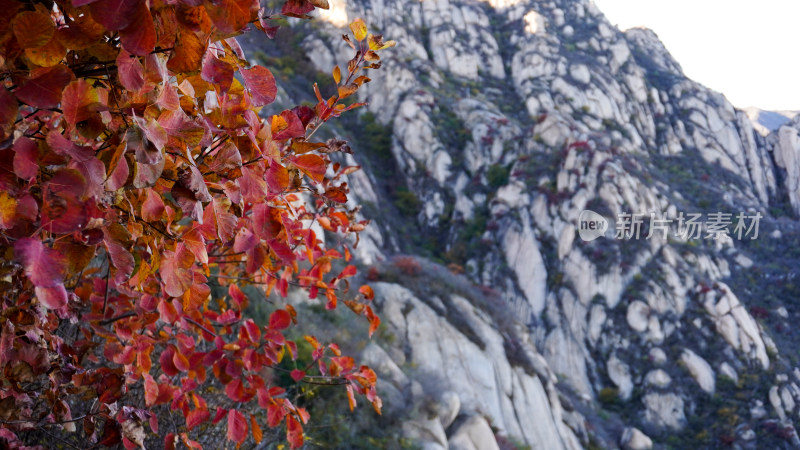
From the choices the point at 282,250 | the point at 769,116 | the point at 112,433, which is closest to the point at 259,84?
the point at 282,250

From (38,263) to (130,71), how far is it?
0.27m

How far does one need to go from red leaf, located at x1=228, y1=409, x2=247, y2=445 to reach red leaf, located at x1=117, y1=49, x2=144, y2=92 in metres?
1.12

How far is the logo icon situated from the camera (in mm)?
19141

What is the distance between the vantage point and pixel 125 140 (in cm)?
62

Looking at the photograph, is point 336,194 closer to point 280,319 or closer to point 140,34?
point 280,319

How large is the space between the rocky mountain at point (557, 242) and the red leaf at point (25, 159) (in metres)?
4.56

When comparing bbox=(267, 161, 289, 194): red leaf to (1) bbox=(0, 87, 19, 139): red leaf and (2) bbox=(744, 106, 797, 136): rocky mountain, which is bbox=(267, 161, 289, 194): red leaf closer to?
(1) bbox=(0, 87, 19, 139): red leaf

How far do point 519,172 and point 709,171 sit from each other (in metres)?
12.5

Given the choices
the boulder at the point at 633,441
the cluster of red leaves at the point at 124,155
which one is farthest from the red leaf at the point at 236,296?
the boulder at the point at 633,441

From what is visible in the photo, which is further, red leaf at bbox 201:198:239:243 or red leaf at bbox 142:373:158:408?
red leaf at bbox 142:373:158:408

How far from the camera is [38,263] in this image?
2.04 feet

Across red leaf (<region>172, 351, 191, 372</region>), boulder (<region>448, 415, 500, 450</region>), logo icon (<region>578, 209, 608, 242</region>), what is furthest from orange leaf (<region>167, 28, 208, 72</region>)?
logo icon (<region>578, 209, 608, 242</region>)

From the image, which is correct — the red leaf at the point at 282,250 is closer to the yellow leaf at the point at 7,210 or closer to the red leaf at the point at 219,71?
the red leaf at the point at 219,71

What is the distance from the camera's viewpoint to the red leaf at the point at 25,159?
63cm
